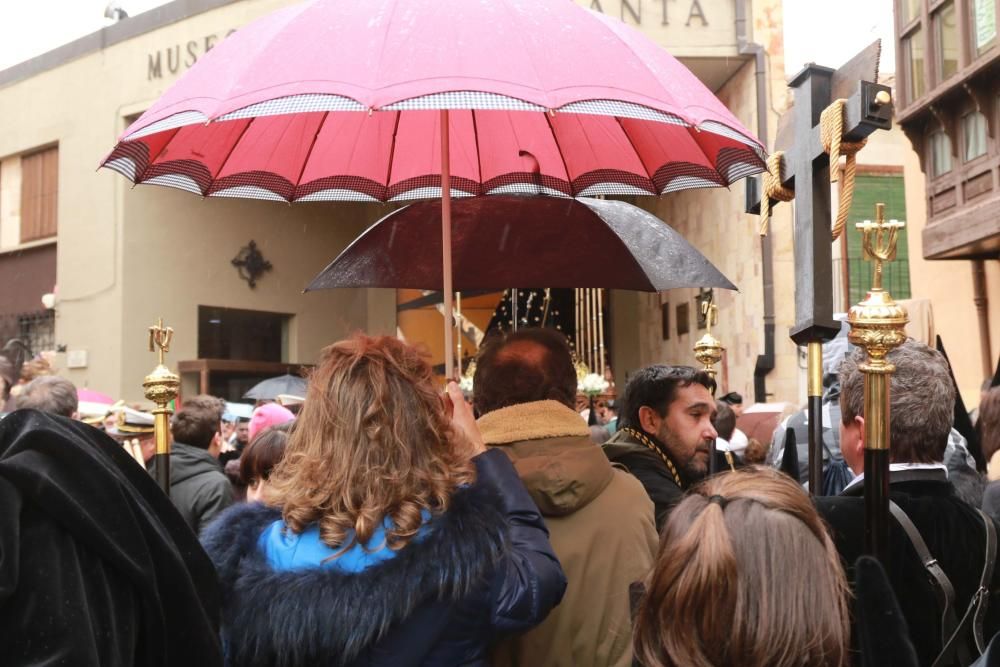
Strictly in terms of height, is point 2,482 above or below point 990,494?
above

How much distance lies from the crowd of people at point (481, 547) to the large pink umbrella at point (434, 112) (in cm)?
64

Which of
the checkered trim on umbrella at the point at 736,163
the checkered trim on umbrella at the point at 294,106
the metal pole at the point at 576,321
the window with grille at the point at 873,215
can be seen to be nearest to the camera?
the checkered trim on umbrella at the point at 294,106

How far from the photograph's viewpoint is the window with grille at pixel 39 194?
19.8 meters

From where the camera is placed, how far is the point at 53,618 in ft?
6.08

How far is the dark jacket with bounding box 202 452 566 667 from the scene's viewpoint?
2354 millimetres

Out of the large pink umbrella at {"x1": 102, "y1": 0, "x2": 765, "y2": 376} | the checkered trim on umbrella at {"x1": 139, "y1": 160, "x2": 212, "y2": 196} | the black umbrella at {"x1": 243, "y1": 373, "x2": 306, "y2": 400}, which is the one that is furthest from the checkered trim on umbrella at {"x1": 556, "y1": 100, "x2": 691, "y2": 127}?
the black umbrella at {"x1": 243, "y1": 373, "x2": 306, "y2": 400}

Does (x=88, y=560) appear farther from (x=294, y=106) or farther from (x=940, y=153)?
(x=940, y=153)

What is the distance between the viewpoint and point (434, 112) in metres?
4.38

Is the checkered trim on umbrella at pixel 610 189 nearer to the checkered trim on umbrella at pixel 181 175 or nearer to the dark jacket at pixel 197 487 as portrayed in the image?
the checkered trim on umbrella at pixel 181 175

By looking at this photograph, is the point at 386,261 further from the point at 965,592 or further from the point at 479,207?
the point at 965,592

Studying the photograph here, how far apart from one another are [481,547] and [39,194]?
64.1 ft

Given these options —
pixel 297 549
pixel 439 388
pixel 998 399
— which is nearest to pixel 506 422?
pixel 439 388

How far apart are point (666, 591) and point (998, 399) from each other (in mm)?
2821

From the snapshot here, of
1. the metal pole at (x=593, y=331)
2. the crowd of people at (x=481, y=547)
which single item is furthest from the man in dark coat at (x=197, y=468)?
the metal pole at (x=593, y=331)
